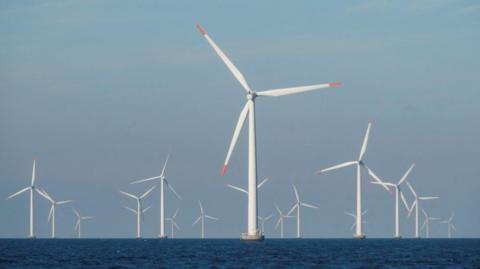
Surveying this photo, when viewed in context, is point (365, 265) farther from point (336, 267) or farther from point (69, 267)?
point (69, 267)

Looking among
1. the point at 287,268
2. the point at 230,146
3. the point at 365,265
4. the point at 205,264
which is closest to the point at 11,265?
the point at 205,264

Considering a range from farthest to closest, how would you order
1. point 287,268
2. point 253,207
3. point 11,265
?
point 253,207 < point 11,265 < point 287,268

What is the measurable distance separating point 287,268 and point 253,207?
46395 mm

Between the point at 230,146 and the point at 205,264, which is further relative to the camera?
the point at 230,146

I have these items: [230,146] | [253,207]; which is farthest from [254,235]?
[230,146]

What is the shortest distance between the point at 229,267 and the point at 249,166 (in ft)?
149

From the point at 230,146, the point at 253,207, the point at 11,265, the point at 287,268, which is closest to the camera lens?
the point at 287,268

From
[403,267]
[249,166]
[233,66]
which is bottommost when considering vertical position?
[403,267]

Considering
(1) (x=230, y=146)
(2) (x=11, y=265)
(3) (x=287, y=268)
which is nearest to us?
(3) (x=287, y=268)

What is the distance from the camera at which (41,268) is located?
86875mm

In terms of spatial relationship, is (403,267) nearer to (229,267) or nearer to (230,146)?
(229,267)

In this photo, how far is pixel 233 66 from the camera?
133250 mm

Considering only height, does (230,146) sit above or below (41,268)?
above

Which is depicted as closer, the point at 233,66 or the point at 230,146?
the point at 230,146
